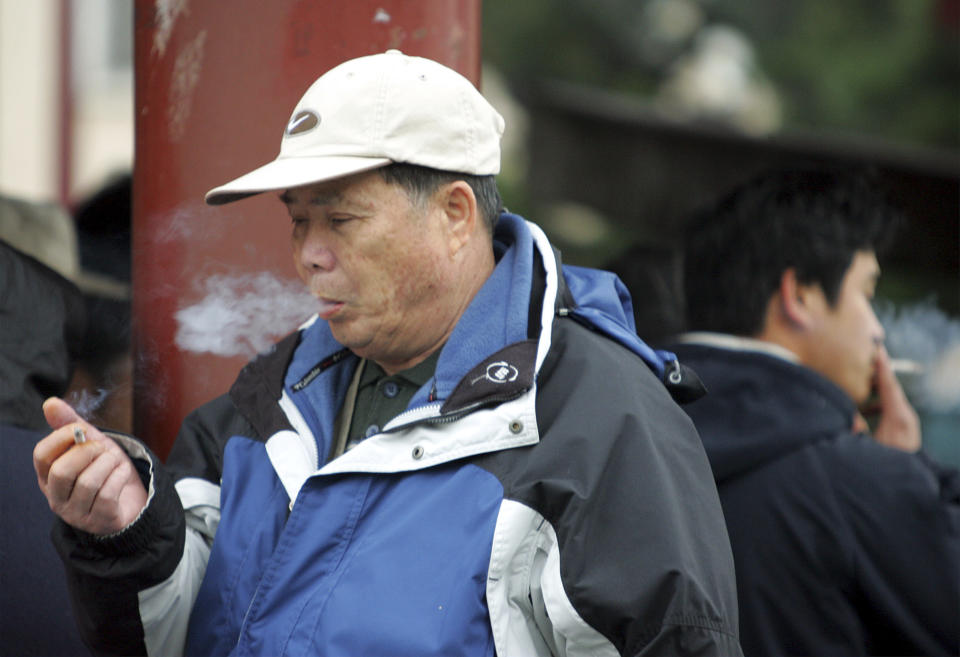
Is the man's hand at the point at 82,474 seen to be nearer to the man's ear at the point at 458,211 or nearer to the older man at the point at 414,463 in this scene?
the older man at the point at 414,463

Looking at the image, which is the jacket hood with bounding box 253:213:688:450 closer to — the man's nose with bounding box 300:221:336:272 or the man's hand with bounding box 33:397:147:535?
the man's nose with bounding box 300:221:336:272

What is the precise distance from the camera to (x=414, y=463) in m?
1.80

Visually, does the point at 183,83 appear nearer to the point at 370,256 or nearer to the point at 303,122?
the point at 303,122

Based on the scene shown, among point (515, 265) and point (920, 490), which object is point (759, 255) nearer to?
point (920, 490)

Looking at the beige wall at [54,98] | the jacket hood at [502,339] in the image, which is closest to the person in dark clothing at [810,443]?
the jacket hood at [502,339]

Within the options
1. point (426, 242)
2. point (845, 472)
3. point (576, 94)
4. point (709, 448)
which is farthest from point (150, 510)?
point (576, 94)

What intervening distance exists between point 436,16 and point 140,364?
1.05m

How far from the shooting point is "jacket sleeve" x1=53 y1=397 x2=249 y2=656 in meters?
1.86

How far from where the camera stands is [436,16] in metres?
2.54

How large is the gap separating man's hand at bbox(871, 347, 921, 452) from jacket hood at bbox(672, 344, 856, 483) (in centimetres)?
38

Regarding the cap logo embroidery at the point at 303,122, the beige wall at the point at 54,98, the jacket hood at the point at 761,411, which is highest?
the cap logo embroidery at the point at 303,122

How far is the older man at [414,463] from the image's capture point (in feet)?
5.63

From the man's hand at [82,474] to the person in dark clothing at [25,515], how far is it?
0.41 m

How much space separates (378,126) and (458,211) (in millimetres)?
216
